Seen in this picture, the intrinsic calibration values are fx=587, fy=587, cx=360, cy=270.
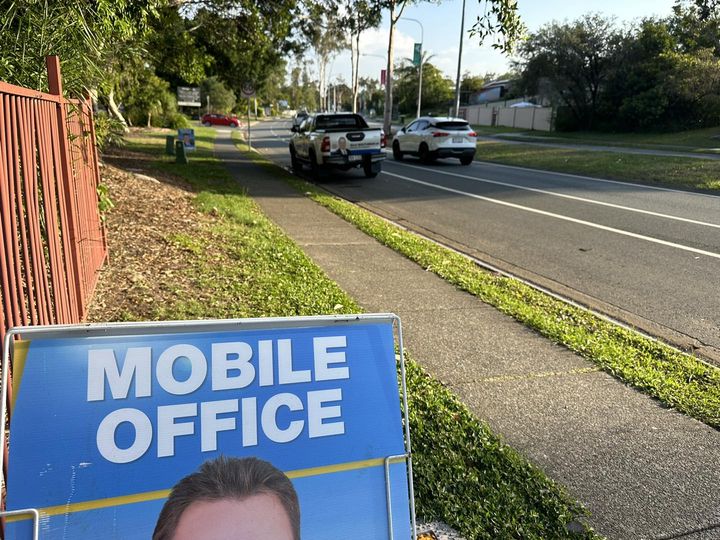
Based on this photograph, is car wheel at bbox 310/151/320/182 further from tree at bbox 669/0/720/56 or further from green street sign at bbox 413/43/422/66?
tree at bbox 669/0/720/56

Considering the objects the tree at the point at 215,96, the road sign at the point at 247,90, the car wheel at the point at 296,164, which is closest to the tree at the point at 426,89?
the tree at the point at 215,96

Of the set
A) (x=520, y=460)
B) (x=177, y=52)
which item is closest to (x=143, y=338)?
(x=520, y=460)

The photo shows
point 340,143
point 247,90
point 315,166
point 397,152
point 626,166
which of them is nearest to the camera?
point 340,143

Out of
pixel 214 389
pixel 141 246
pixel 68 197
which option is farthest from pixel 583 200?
pixel 214 389

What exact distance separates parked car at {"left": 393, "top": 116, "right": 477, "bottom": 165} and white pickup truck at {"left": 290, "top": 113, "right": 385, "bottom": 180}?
4221mm

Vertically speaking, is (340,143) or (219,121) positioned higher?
(219,121)

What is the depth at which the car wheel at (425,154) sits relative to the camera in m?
20.8

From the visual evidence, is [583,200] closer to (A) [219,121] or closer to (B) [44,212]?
(B) [44,212]

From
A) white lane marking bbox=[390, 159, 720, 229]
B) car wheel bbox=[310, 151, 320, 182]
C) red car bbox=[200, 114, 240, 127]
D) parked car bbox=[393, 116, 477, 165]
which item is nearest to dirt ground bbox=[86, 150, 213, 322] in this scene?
car wheel bbox=[310, 151, 320, 182]

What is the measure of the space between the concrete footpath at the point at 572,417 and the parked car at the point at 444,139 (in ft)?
47.7

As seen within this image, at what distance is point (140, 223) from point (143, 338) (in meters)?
6.86

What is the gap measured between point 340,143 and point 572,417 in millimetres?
12426

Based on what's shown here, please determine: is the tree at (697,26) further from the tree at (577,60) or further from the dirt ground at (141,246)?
the dirt ground at (141,246)

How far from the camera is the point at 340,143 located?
15266mm
